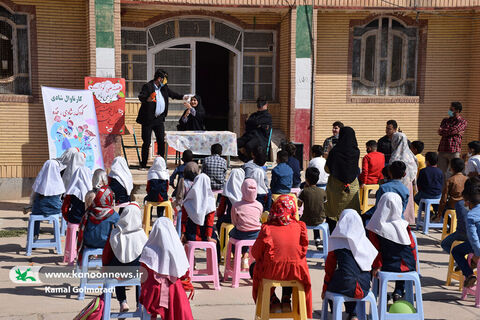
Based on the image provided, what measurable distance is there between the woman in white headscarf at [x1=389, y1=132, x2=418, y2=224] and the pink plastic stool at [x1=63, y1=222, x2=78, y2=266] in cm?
499

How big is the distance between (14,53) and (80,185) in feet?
18.2

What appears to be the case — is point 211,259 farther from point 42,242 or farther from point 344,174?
point 42,242

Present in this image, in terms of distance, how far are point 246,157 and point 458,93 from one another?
22.6 ft

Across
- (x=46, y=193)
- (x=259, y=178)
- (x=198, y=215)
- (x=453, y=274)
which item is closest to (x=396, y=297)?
(x=453, y=274)

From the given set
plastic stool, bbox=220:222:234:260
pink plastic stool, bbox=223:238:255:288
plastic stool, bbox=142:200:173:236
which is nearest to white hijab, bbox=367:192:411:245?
pink plastic stool, bbox=223:238:255:288

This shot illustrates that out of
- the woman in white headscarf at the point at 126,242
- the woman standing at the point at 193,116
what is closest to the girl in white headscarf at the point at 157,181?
the woman in white headscarf at the point at 126,242

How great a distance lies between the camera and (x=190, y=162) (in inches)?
332

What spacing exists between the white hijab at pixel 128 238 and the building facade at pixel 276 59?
6.74m

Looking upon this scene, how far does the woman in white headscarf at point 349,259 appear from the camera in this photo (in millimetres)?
5281

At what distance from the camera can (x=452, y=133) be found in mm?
11406

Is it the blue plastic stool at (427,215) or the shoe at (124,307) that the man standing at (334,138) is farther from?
the shoe at (124,307)

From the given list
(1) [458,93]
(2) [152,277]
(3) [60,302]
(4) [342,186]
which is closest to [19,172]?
(3) [60,302]

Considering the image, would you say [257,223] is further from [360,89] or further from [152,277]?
[360,89]

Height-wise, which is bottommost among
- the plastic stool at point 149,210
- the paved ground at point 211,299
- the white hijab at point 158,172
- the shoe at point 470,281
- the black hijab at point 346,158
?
the paved ground at point 211,299
